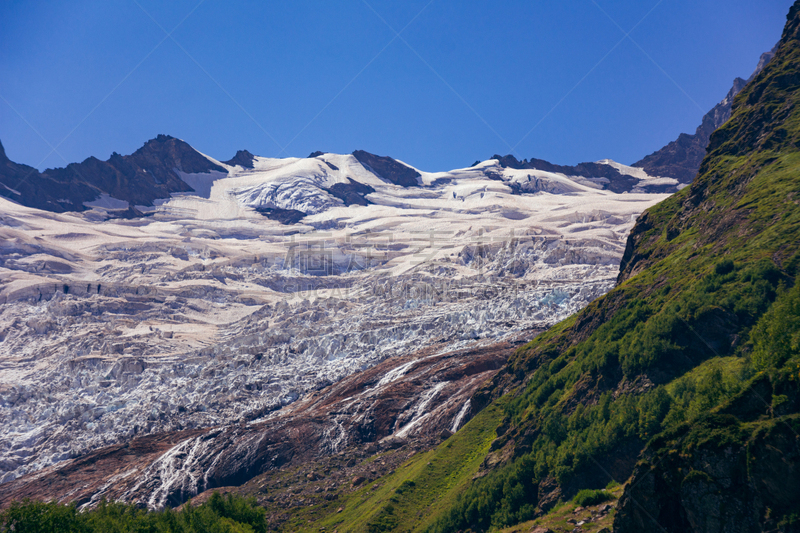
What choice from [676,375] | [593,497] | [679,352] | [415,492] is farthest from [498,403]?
[593,497]

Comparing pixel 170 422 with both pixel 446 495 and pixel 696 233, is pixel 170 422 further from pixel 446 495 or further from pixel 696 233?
pixel 696 233

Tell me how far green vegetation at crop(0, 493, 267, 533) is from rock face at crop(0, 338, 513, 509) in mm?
30736

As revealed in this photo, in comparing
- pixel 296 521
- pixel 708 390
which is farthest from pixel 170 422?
pixel 708 390

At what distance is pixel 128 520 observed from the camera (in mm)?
51719

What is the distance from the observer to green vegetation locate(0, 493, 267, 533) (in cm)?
4516

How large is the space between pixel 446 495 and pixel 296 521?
21.5 meters

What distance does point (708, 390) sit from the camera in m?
40.3

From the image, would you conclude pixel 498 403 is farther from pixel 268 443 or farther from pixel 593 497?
pixel 268 443

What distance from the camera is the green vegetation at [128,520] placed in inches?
1778

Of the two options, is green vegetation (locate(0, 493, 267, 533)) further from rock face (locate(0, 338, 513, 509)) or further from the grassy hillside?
rock face (locate(0, 338, 513, 509))

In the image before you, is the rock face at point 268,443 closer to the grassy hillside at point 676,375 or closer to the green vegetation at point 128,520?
the grassy hillside at point 676,375

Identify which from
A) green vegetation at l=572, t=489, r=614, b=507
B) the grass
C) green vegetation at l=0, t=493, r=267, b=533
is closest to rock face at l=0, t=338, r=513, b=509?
the grass

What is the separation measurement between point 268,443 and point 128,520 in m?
47.3

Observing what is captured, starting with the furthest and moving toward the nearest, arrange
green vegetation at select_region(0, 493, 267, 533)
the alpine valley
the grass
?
the grass
green vegetation at select_region(0, 493, 267, 533)
the alpine valley
